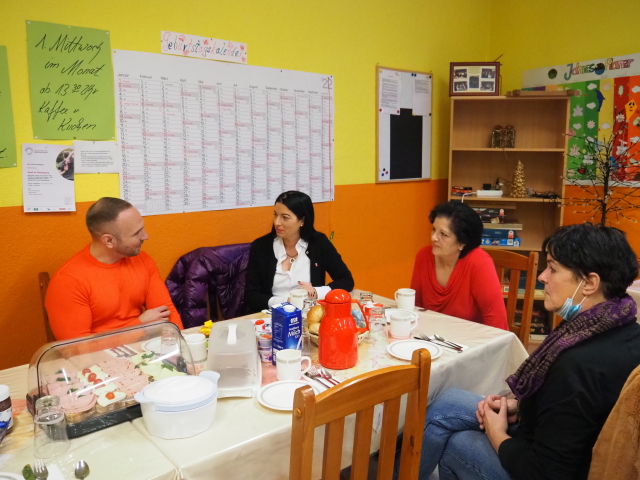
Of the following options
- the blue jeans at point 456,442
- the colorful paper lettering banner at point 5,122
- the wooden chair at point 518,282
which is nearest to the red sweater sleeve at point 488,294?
the wooden chair at point 518,282

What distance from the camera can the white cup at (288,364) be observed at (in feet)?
4.66

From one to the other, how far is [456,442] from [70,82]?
6.94ft

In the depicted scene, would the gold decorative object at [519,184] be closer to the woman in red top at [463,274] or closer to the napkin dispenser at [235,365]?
the woman in red top at [463,274]

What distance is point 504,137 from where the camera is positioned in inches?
145

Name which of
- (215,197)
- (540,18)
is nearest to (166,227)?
(215,197)

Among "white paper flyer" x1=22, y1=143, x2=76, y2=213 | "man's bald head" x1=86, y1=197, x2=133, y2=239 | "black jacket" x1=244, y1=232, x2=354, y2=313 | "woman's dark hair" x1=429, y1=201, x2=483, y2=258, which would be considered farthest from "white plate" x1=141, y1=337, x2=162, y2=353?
"woman's dark hair" x1=429, y1=201, x2=483, y2=258

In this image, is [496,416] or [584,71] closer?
[496,416]

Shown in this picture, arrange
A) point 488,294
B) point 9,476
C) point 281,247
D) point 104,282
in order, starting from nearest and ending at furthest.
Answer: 1. point 9,476
2. point 104,282
3. point 488,294
4. point 281,247

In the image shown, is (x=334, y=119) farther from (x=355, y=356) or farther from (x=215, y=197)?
(x=355, y=356)

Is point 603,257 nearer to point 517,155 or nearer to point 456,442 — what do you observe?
point 456,442

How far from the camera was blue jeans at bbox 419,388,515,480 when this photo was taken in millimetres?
1453

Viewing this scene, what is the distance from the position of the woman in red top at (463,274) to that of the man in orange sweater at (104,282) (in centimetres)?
122

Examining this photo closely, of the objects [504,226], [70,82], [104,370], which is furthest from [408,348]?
[504,226]

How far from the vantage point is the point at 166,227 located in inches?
101
